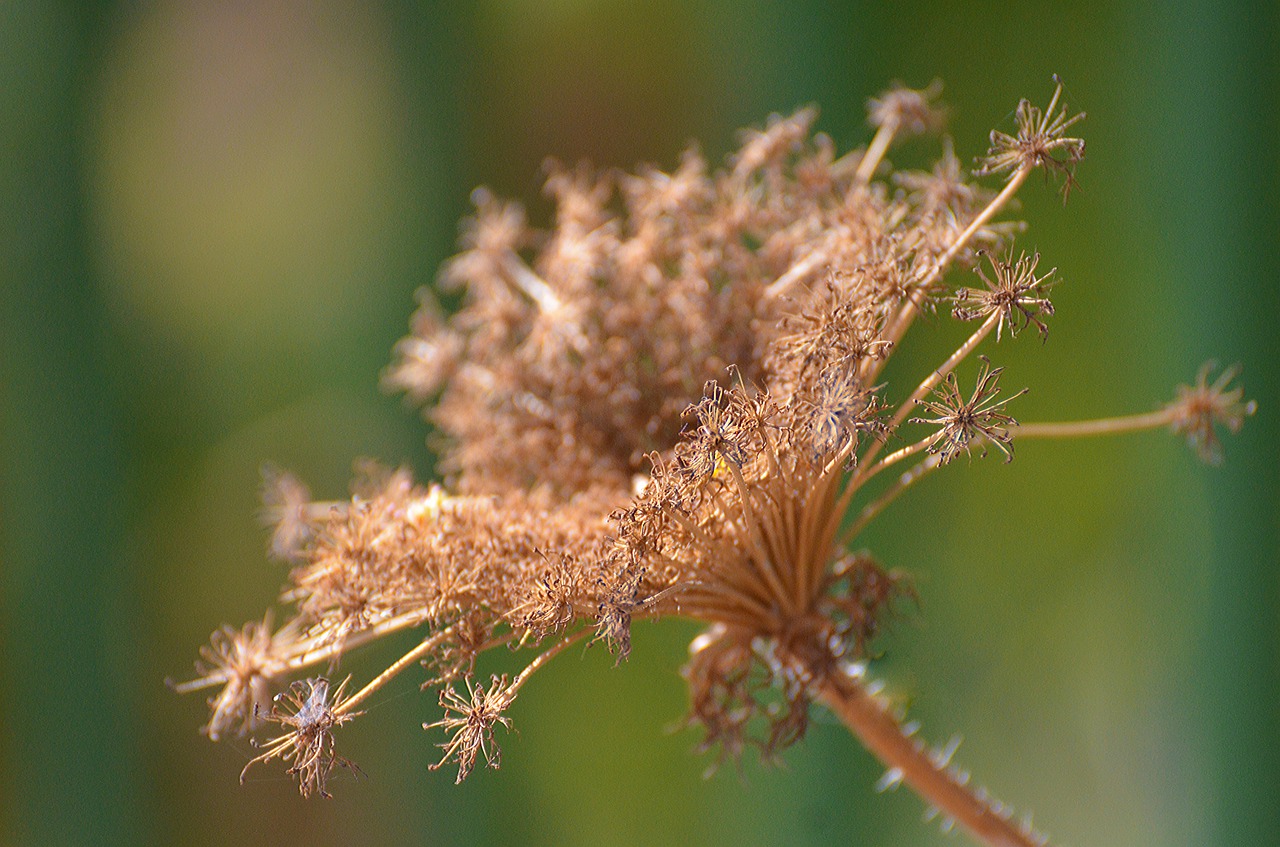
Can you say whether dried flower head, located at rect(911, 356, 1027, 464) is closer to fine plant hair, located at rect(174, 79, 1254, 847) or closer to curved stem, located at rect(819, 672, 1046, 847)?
fine plant hair, located at rect(174, 79, 1254, 847)

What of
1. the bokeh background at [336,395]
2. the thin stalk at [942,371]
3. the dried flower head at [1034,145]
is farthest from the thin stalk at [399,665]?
the bokeh background at [336,395]

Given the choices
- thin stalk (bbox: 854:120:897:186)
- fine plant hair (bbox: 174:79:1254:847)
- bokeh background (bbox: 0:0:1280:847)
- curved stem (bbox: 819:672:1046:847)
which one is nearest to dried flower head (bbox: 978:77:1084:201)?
fine plant hair (bbox: 174:79:1254:847)

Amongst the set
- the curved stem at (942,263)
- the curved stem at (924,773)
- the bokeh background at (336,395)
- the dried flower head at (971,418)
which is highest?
the bokeh background at (336,395)

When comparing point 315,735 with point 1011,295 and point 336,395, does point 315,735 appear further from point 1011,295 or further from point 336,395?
point 336,395

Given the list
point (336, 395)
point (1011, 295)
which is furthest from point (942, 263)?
point (336, 395)

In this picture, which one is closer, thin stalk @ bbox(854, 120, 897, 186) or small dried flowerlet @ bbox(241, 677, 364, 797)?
small dried flowerlet @ bbox(241, 677, 364, 797)

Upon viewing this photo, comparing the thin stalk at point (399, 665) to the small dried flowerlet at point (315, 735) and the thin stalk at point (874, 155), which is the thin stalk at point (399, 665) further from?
the thin stalk at point (874, 155)
